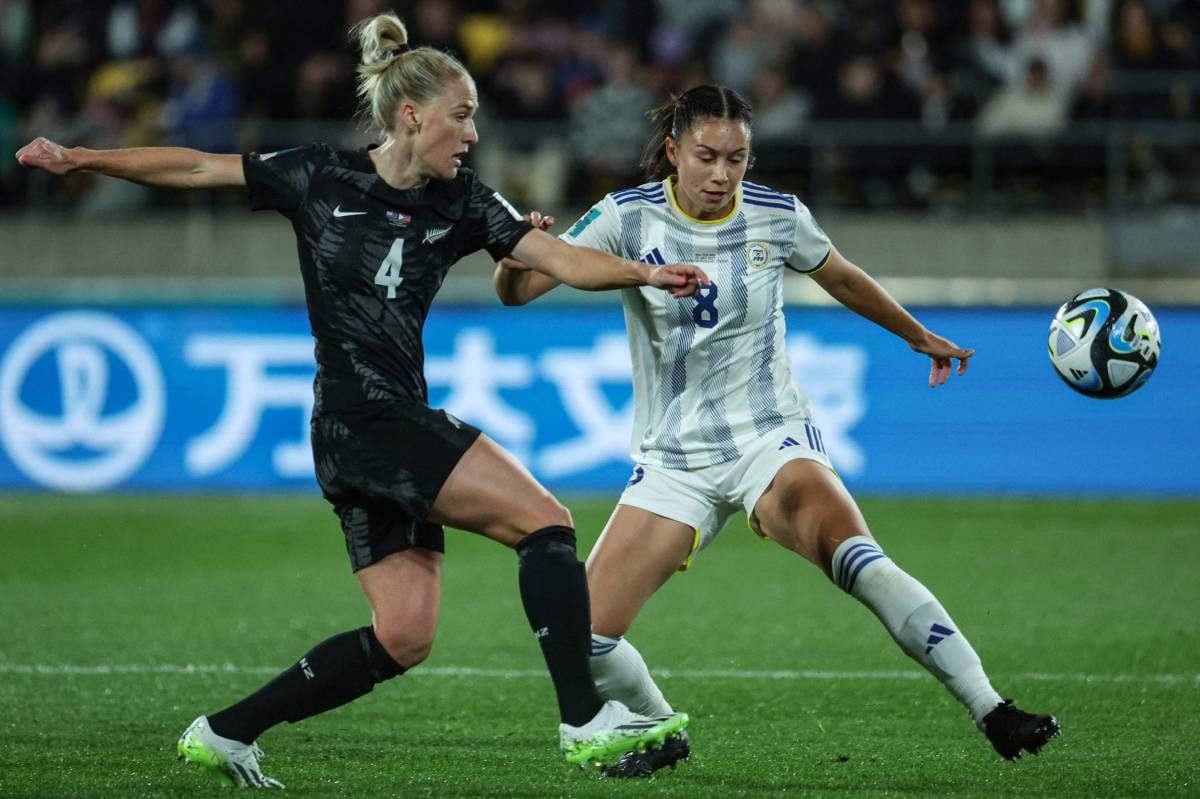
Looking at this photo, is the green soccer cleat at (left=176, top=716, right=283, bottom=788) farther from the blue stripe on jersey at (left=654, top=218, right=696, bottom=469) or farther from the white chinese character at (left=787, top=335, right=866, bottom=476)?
the white chinese character at (left=787, top=335, right=866, bottom=476)

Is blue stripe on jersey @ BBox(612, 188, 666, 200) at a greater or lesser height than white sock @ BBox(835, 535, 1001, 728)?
greater

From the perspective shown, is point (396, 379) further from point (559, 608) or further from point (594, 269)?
point (559, 608)

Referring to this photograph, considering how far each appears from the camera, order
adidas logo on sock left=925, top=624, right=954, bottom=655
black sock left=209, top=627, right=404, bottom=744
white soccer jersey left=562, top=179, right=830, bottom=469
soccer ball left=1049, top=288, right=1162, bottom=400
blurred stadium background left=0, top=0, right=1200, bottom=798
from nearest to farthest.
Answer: black sock left=209, top=627, right=404, bottom=744, adidas logo on sock left=925, top=624, right=954, bottom=655, white soccer jersey left=562, top=179, right=830, bottom=469, soccer ball left=1049, top=288, right=1162, bottom=400, blurred stadium background left=0, top=0, right=1200, bottom=798

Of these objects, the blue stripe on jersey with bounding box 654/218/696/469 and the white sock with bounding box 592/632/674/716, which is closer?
the white sock with bounding box 592/632/674/716

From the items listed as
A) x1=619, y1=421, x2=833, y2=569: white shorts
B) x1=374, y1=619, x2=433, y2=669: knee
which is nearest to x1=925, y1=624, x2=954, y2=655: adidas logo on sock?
x1=619, y1=421, x2=833, y2=569: white shorts

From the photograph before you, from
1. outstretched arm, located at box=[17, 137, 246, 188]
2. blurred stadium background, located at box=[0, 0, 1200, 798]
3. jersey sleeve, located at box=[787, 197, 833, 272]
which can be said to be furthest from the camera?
blurred stadium background, located at box=[0, 0, 1200, 798]

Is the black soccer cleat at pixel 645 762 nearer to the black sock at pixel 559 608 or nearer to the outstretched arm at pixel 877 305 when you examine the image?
the black sock at pixel 559 608

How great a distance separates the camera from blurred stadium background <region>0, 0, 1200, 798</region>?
20.6 feet

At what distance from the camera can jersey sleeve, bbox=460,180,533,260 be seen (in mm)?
4945

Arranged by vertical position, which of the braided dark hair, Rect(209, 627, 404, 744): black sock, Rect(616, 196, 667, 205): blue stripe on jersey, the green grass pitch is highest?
the braided dark hair

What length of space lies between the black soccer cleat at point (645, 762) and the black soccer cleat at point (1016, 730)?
3.00 feet

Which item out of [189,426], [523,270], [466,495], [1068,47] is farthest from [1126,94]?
[466,495]

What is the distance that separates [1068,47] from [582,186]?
13.4 ft

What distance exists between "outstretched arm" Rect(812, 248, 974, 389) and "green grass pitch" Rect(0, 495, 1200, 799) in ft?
4.05
